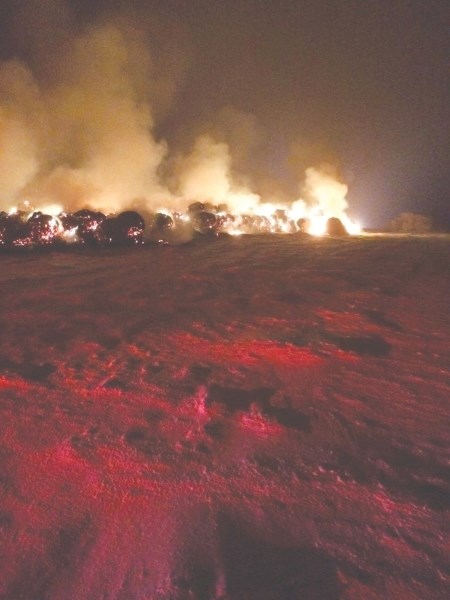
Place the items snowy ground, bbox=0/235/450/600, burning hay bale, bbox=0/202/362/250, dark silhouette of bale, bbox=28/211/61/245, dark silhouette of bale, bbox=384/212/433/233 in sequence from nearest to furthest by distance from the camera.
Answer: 1. snowy ground, bbox=0/235/450/600
2. burning hay bale, bbox=0/202/362/250
3. dark silhouette of bale, bbox=28/211/61/245
4. dark silhouette of bale, bbox=384/212/433/233

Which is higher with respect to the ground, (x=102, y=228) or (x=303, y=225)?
(x=102, y=228)

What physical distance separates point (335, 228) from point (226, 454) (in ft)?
52.0

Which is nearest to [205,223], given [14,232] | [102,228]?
[102,228]

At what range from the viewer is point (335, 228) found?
53.9ft

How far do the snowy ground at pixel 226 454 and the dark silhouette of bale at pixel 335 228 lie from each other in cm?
1260

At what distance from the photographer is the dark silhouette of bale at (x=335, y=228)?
16130 mm

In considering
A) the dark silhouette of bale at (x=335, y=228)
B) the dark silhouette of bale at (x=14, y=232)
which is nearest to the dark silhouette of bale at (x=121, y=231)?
the dark silhouette of bale at (x=14, y=232)

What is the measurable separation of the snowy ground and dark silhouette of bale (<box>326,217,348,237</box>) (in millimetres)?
12595

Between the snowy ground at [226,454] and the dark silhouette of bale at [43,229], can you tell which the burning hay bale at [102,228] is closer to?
the dark silhouette of bale at [43,229]

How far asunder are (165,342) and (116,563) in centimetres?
201

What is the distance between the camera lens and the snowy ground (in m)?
1.39

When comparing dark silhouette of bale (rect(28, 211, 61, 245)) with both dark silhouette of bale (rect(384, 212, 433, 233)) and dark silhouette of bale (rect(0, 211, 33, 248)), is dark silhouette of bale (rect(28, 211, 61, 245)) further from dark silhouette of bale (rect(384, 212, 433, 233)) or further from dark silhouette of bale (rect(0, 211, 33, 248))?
dark silhouette of bale (rect(384, 212, 433, 233))

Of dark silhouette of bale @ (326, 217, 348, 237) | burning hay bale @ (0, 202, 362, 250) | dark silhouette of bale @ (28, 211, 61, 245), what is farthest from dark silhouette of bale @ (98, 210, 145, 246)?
dark silhouette of bale @ (326, 217, 348, 237)

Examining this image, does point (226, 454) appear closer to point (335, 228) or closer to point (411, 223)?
point (335, 228)
